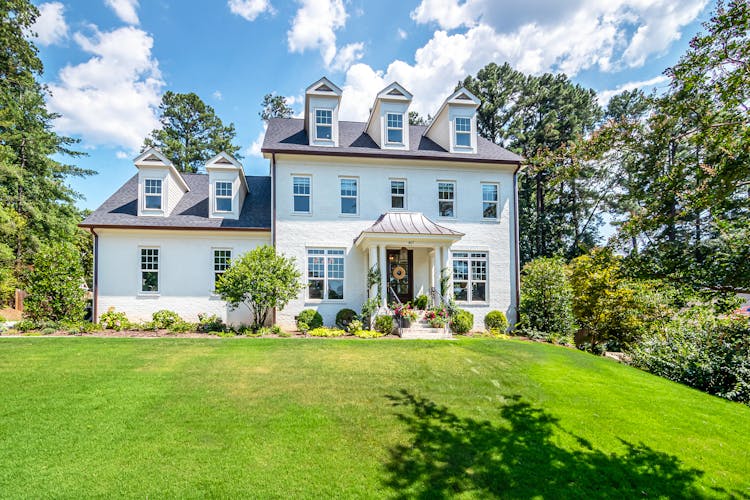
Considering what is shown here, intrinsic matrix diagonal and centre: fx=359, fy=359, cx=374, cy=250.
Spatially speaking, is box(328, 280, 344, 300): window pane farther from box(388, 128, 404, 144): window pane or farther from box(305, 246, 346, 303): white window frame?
box(388, 128, 404, 144): window pane

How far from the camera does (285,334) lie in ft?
41.1

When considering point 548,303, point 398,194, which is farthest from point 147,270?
point 548,303

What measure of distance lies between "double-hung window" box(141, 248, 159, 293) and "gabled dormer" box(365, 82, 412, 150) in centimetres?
1056

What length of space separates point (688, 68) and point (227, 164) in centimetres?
1530

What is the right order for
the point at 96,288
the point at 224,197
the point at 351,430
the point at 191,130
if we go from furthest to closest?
1. the point at 191,130
2. the point at 224,197
3. the point at 96,288
4. the point at 351,430

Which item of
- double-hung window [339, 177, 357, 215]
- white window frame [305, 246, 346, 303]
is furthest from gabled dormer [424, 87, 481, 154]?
white window frame [305, 246, 346, 303]

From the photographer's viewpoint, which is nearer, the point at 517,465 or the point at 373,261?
the point at 517,465

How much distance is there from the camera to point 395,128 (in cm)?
1578


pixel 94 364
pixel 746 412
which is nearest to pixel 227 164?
pixel 94 364

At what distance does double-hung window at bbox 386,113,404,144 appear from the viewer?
15766 mm

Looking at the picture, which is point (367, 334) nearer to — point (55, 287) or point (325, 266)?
point (325, 266)

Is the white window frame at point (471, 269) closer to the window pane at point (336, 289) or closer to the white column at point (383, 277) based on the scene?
the white column at point (383, 277)

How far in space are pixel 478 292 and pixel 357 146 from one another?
8256 mm

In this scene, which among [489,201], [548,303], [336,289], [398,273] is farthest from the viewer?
[489,201]
